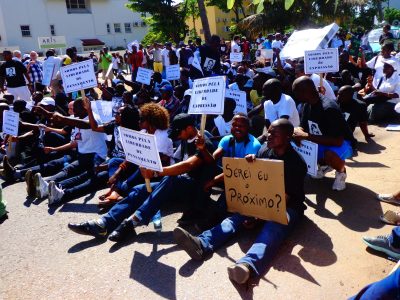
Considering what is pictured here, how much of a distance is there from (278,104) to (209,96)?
52.6 inches

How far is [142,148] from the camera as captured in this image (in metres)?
3.68

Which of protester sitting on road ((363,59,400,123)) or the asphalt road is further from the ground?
protester sitting on road ((363,59,400,123))

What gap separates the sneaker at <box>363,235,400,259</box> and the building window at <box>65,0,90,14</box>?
4748 cm

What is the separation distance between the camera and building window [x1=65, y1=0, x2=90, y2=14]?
44.8 m

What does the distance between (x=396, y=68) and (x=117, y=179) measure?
597 centimetres

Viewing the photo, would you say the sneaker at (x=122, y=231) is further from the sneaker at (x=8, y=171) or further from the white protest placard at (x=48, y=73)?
the white protest placard at (x=48, y=73)

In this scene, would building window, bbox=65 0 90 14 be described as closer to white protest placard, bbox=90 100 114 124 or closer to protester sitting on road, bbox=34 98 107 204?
white protest placard, bbox=90 100 114 124

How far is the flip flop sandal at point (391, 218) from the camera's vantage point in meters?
3.71

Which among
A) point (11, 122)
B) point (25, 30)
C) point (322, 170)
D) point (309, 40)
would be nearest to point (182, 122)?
point (322, 170)

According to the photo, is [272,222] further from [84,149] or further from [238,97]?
[84,149]

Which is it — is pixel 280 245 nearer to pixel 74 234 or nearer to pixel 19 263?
pixel 74 234

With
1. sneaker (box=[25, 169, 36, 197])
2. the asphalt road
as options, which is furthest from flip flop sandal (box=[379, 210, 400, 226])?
sneaker (box=[25, 169, 36, 197])

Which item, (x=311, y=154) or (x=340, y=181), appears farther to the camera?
(x=340, y=181)

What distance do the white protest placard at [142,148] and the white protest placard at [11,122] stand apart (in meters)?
3.45
